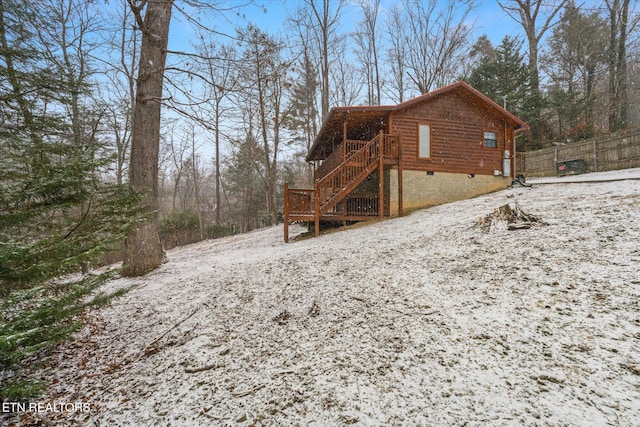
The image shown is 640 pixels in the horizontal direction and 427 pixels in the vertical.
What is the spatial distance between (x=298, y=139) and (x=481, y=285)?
62.3 feet

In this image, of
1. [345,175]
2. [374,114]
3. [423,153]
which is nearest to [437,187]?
[423,153]

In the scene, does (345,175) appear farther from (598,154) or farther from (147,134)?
(598,154)

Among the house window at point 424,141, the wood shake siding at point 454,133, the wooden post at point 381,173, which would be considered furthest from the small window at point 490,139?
the wooden post at point 381,173

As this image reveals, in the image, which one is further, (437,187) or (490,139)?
(490,139)

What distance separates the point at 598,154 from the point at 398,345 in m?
17.7

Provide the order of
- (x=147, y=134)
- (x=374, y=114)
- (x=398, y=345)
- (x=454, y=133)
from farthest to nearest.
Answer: (x=454, y=133) → (x=374, y=114) → (x=147, y=134) → (x=398, y=345)

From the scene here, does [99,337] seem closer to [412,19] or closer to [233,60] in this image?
[233,60]

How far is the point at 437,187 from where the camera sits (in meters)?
10.8

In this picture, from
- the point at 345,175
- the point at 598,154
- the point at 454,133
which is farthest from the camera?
the point at 598,154

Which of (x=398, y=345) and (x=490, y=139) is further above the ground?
(x=490, y=139)

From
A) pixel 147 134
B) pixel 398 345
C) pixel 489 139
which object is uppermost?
pixel 489 139

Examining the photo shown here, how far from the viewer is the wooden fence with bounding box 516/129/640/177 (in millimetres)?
12086

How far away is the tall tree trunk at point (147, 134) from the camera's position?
572cm

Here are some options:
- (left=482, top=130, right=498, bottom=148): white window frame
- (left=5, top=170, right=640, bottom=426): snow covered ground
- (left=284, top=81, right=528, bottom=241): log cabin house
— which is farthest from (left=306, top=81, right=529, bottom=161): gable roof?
(left=5, top=170, right=640, bottom=426): snow covered ground
